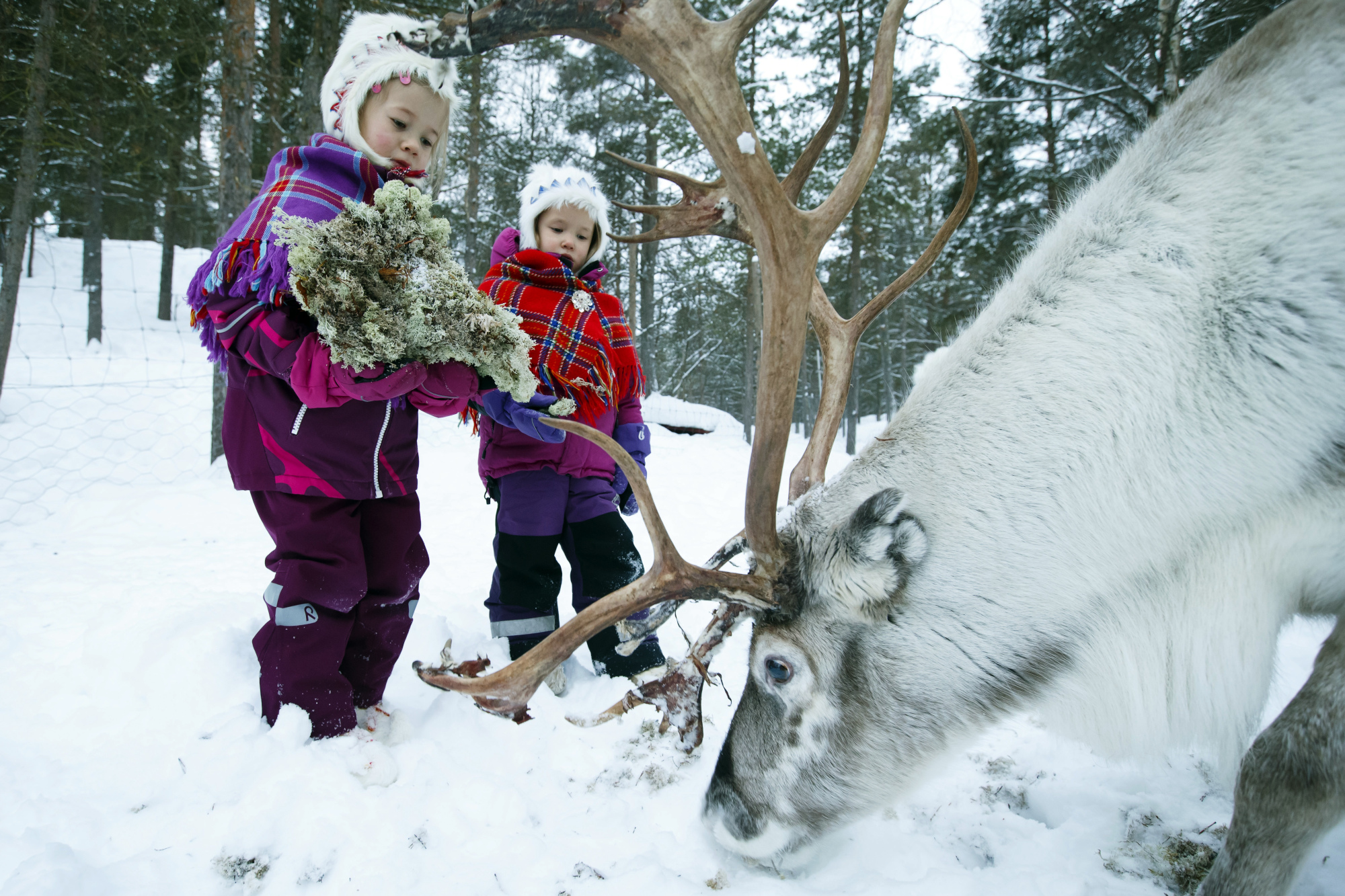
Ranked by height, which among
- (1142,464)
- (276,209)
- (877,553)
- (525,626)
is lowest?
(525,626)

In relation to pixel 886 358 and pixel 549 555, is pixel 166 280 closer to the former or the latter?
pixel 886 358

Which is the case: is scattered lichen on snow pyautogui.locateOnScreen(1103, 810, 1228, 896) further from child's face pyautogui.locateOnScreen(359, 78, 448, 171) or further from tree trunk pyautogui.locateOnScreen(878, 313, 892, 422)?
tree trunk pyautogui.locateOnScreen(878, 313, 892, 422)

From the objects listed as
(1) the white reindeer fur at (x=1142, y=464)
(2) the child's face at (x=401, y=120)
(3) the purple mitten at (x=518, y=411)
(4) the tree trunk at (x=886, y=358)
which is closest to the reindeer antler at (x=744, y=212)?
(1) the white reindeer fur at (x=1142, y=464)

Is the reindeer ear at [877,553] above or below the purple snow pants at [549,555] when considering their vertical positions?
above

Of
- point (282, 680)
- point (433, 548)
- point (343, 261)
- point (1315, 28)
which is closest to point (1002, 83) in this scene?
point (1315, 28)

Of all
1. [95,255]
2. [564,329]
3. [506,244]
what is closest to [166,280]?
[95,255]

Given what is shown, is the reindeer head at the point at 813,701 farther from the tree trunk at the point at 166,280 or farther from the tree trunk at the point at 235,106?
the tree trunk at the point at 166,280

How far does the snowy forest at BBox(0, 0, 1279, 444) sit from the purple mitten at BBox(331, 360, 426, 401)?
182cm

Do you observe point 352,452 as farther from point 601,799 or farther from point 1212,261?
point 1212,261

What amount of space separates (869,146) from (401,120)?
1.33m

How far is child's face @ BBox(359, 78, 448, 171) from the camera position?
185cm

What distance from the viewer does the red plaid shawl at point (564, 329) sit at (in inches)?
95.1

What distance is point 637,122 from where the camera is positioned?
44.3ft

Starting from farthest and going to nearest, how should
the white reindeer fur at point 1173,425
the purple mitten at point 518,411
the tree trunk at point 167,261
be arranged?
the tree trunk at point 167,261
the purple mitten at point 518,411
the white reindeer fur at point 1173,425
